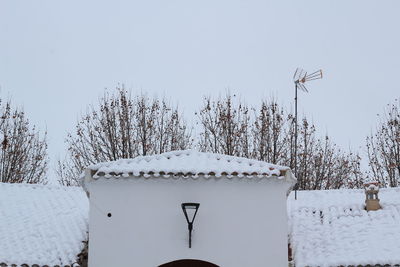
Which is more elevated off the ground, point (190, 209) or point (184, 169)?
point (184, 169)

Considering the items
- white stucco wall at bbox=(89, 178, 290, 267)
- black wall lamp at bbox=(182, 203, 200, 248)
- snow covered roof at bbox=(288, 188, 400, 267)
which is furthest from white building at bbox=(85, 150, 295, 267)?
snow covered roof at bbox=(288, 188, 400, 267)

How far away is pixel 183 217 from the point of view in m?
10.5

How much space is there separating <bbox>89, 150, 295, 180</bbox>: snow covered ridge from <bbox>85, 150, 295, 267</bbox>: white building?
18mm

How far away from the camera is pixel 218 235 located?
34.6 feet

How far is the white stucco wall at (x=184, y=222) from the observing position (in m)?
10.5

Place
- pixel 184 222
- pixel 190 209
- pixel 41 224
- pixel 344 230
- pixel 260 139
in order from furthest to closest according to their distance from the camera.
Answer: pixel 260 139 < pixel 41 224 < pixel 344 230 < pixel 184 222 < pixel 190 209

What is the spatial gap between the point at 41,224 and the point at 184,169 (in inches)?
149

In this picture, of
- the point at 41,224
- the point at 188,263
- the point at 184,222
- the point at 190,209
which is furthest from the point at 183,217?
the point at 41,224

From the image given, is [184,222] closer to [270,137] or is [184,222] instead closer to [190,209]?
[190,209]

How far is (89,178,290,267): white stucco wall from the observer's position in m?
10.5

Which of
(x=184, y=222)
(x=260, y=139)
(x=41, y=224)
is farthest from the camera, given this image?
(x=260, y=139)

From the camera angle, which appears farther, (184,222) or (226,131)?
(226,131)

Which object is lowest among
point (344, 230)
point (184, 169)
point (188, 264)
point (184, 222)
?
point (188, 264)

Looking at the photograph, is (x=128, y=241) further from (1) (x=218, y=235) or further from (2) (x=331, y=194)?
(2) (x=331, y=194)
